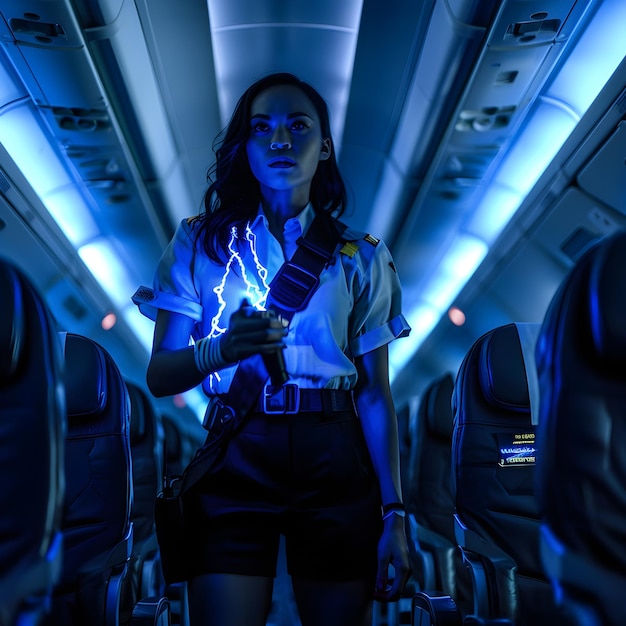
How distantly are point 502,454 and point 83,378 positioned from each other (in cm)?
197

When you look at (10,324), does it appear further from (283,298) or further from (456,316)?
(456,316)

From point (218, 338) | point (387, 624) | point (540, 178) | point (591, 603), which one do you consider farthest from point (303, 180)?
point (387, 624)

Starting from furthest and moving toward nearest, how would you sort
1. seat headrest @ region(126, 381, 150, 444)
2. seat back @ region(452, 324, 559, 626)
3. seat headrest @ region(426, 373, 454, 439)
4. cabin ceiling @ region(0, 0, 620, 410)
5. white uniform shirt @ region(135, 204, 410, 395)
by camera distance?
seat headrest @ region(426, 373, 454, 439) < seat headrest @ region(126, 381, 150, 444) < seat back @ region(452, 324, 559, 626) < cabin ceiling @ region(0, 0, 620, 410) < white uniform shirt @ region(135, 204, 410, 395)

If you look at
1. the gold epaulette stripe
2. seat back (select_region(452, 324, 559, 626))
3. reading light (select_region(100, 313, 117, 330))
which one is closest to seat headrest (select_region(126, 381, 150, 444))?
reading light (select_region(100, 313, 117, 330))

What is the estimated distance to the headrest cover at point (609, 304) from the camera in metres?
1.91

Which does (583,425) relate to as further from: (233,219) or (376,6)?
(376,6)

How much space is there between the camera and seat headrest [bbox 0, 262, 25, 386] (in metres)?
2.01

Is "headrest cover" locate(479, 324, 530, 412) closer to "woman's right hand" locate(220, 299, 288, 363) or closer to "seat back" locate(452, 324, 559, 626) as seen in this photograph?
"seat back" locate(452, 324, 559, 626)

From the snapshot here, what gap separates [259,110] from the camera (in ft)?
8.26

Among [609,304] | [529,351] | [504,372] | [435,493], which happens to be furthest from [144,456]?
[609,304]

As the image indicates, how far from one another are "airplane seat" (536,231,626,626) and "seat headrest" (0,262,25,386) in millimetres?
1353

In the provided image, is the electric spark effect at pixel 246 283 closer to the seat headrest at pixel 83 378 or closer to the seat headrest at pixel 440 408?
the seat headrest at pixel 83 378

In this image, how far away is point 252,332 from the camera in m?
1.88

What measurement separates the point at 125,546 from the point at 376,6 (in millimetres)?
2661
